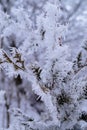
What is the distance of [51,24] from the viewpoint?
194 centimetres

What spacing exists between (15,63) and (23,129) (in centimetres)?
47

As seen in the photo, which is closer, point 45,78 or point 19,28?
point 45,78

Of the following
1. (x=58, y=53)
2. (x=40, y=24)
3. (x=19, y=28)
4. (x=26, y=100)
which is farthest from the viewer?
(x=26, y=100)

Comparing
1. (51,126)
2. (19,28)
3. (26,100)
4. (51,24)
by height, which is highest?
(26,100)

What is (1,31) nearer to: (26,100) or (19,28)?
(19,28)

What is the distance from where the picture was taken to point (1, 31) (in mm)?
Result: 2309

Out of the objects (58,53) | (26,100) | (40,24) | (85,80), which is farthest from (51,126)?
(26,100)

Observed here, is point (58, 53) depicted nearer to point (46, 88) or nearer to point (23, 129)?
point (46, 88)

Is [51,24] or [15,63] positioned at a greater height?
[51,24]

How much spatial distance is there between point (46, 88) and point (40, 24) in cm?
37

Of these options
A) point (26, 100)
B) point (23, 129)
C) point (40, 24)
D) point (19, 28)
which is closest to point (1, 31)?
point (19, 28)

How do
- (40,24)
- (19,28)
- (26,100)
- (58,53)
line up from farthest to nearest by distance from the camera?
(26,100) < (19,28) < (40,24) < (58,53)

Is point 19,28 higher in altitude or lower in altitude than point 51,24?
higher

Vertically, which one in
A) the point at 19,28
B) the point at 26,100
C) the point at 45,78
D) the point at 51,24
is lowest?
the point at 45,78
